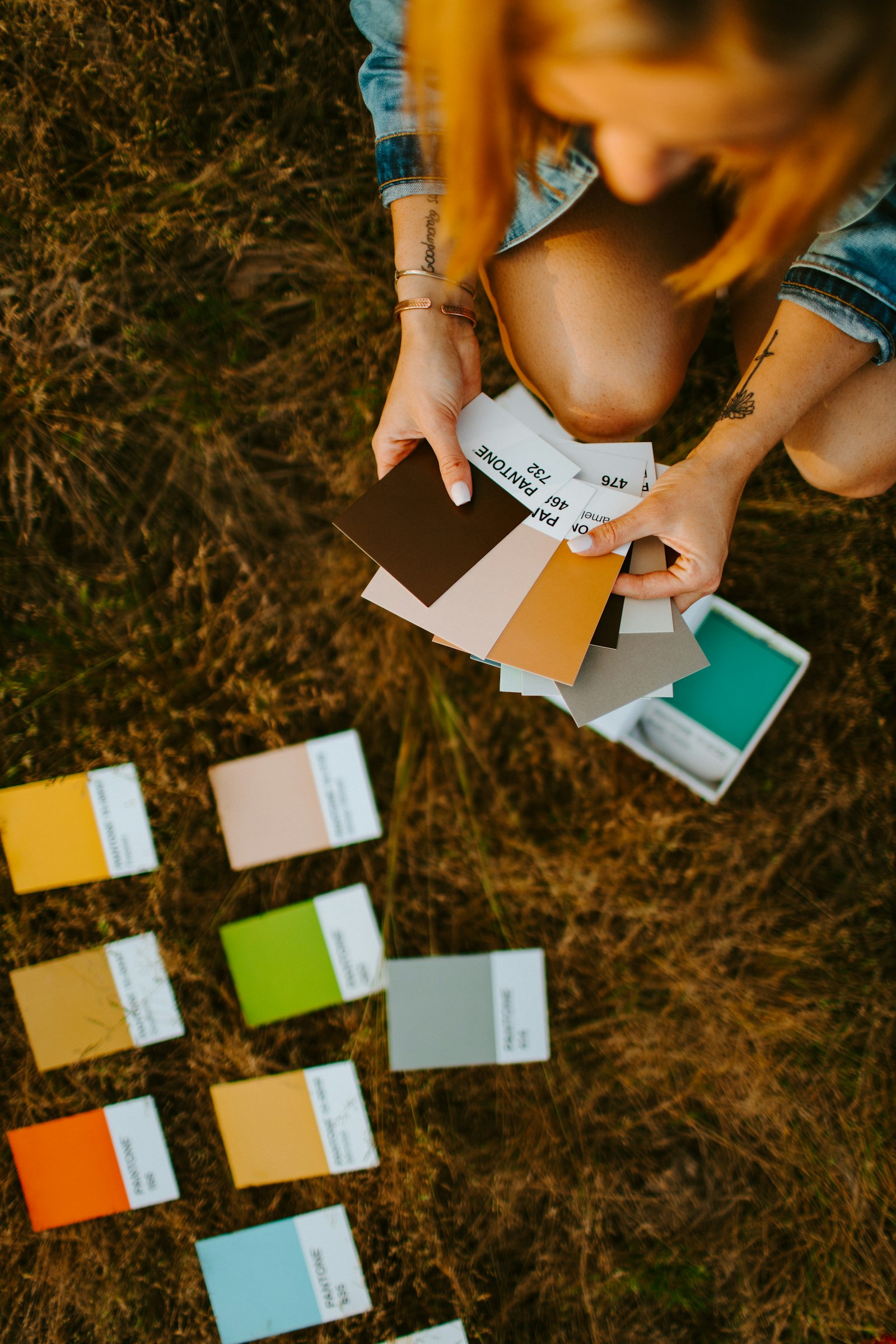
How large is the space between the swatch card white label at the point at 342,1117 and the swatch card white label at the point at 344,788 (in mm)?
505

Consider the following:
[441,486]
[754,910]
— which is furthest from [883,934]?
[441,486]

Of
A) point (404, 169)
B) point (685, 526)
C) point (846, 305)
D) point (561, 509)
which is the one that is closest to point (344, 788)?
point (561, 509)

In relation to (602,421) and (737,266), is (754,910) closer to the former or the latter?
(602,421)

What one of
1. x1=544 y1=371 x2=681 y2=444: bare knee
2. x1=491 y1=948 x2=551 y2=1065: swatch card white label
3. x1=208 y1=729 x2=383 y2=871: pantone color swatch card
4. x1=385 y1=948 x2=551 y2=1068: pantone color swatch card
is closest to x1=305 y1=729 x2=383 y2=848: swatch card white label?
x1=208 y1=729 x2=383 y2=871: pantone color swatch card

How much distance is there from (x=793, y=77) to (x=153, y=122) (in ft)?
5.43

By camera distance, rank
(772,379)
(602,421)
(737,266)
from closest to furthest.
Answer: (737,266) < (772,379) < (602,421)

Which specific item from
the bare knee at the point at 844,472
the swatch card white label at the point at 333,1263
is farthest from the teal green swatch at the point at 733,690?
the swatch card white label at the point at 333,1263

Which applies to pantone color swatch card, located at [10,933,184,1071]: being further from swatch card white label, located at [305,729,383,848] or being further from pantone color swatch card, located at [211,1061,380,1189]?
swatch card white label, located at [305,729,383,848]

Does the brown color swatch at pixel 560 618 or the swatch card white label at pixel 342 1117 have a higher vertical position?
the brown color swatch at pixel 560 618

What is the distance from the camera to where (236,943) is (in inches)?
69.5

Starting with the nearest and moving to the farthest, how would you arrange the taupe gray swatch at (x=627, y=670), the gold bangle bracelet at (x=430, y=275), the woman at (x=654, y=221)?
the woman at (x=654, y=221) → the taupe gray swatch at (x=627, y=670) → the gold bangle bracelet at (x=430, y=275)

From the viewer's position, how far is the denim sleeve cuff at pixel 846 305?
1.14 meters

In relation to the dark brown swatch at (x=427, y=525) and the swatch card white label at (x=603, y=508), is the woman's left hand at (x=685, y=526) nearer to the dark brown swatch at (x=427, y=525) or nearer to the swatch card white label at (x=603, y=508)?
the swatch card white label at (x=603, y=508)

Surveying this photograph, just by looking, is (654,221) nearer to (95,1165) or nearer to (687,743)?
(687,743)
